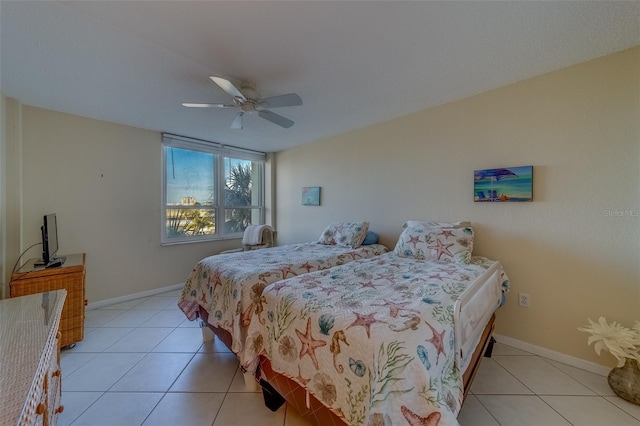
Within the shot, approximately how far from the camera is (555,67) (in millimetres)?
1958

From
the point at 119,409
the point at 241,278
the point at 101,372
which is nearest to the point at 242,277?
the point at 241,278

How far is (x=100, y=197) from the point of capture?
3.10 metres

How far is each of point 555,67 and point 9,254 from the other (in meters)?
5.20

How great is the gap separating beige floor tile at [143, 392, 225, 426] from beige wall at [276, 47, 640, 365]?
2.46m

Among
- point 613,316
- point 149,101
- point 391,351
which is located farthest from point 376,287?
point 149,101

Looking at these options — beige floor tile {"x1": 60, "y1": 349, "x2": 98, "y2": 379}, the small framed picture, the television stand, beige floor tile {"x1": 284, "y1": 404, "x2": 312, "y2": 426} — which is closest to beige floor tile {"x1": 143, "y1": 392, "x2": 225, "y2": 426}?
beige floor tile {"x1": 284, "y1": 404, "x2": 312, "y2": 426}

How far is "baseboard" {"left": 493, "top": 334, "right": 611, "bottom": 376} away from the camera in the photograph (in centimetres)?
181

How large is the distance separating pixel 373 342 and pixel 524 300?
198 centimetres

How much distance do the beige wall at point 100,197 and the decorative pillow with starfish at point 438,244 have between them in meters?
3.36

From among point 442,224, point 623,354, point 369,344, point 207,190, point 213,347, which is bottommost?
point 213,347

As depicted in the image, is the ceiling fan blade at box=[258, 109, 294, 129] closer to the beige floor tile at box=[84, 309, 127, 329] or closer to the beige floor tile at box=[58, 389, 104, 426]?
the beige floor tile at box=[58, 389, 104, 426]

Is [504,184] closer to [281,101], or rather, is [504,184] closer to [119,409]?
[281,101]

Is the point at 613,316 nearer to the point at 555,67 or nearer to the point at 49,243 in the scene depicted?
the point at 555,67

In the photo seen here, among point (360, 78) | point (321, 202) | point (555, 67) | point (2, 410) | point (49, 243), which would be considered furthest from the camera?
point (321, 202)
